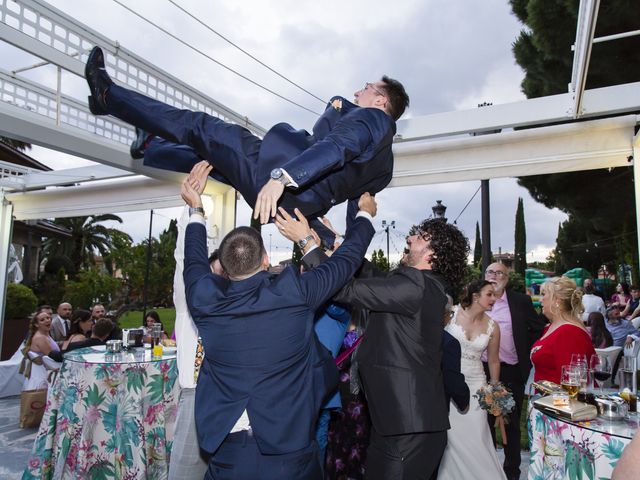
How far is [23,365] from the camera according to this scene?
19.3ft

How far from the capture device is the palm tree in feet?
86.2

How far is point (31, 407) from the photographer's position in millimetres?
5324

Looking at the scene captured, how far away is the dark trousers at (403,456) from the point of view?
2012 mm

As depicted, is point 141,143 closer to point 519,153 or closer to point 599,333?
point 519,153

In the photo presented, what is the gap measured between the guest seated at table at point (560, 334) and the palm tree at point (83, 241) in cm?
2574

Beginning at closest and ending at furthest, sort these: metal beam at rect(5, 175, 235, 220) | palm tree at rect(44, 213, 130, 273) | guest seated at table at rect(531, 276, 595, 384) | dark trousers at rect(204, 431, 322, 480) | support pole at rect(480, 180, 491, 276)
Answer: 1. dark trousers at rect(204, 431, 322, 480)
2. guest seated at table at rect(531, 276, 595, 384)
3. metal beam at rect(5, 175, 235, 220)
4. support pole at rect(480, 180, 491, 276)
5. palm tree at rect(44, 213, 130, 273)

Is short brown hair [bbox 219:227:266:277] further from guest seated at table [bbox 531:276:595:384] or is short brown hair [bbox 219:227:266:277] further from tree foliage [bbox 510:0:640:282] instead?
tree foliage [bbox 510:0:640:282]

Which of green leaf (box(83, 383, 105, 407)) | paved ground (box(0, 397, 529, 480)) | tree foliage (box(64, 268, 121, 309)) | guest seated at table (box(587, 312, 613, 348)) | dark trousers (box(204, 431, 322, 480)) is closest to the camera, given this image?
dark trousers (box(204, 431, 322, 480))

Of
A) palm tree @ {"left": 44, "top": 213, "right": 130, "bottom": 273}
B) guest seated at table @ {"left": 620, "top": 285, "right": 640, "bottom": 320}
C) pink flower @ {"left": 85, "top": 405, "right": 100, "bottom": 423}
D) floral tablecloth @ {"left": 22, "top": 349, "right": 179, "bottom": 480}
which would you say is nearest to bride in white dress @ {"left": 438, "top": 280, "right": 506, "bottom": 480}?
floral tablecloth @ {"left": 22, "top": 349, "right": 179, "bottom": 480}

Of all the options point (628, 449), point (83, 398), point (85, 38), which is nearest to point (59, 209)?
point (85, 38)

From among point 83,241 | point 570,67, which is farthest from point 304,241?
point 83,241

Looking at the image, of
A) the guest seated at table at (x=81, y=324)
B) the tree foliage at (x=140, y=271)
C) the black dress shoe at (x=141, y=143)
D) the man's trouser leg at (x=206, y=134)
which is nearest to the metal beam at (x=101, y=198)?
the guest seated at table at (x=81, y=324)

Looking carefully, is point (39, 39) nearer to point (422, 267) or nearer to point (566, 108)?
point (422, 267)

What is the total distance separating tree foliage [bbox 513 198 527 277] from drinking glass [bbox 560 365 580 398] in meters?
23.1
